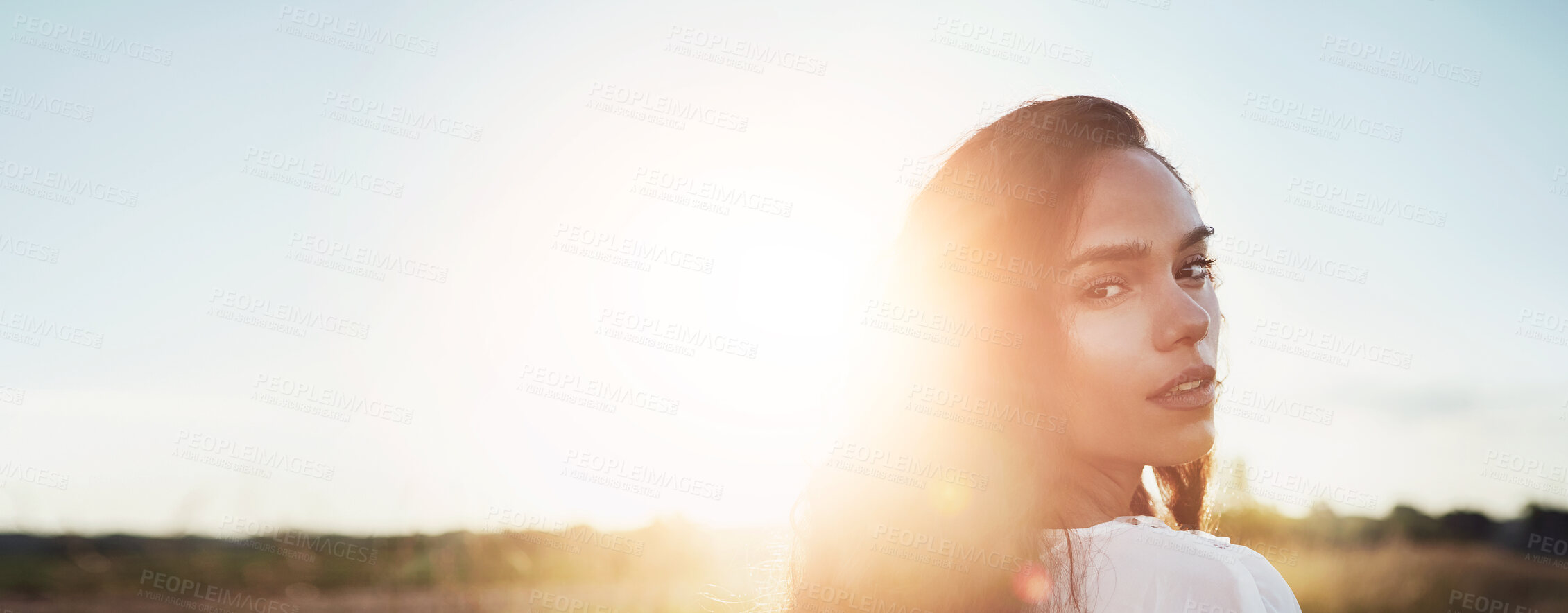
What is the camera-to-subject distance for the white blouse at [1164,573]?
4.52ft

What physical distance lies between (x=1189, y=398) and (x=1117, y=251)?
0.36 m

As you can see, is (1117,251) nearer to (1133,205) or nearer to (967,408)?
(1133,205)

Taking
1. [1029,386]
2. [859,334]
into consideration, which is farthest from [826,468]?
[1029,386]

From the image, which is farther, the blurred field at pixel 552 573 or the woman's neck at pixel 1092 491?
the blurred field at pixel 552 573

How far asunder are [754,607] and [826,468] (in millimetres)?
782

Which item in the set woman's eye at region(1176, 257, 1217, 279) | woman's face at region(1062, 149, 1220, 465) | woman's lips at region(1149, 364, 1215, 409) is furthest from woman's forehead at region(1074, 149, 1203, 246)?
woman's lips at region(1149, 364, 1215, 409)

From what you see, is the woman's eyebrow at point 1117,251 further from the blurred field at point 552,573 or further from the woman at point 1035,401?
the blurred field at point 552,573

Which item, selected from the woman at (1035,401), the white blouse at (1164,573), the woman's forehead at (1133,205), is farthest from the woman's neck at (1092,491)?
the woman's forehead at (1133,205)

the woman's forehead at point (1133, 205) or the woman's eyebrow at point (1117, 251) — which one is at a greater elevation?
the woman's forehead at point (1133, 205)

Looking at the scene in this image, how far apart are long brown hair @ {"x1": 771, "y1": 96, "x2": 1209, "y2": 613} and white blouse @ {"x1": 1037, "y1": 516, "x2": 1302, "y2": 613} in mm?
36

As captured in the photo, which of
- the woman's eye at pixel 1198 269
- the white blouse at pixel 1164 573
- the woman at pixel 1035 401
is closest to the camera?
the white blouse at pixel 1164 573

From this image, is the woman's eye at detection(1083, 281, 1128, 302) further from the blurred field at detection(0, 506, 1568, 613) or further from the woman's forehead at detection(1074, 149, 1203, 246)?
the blurred field at detection(0, 506, 1568, 613)

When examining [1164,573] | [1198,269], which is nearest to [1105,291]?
[1198,269]

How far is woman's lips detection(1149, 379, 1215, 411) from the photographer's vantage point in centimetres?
156
